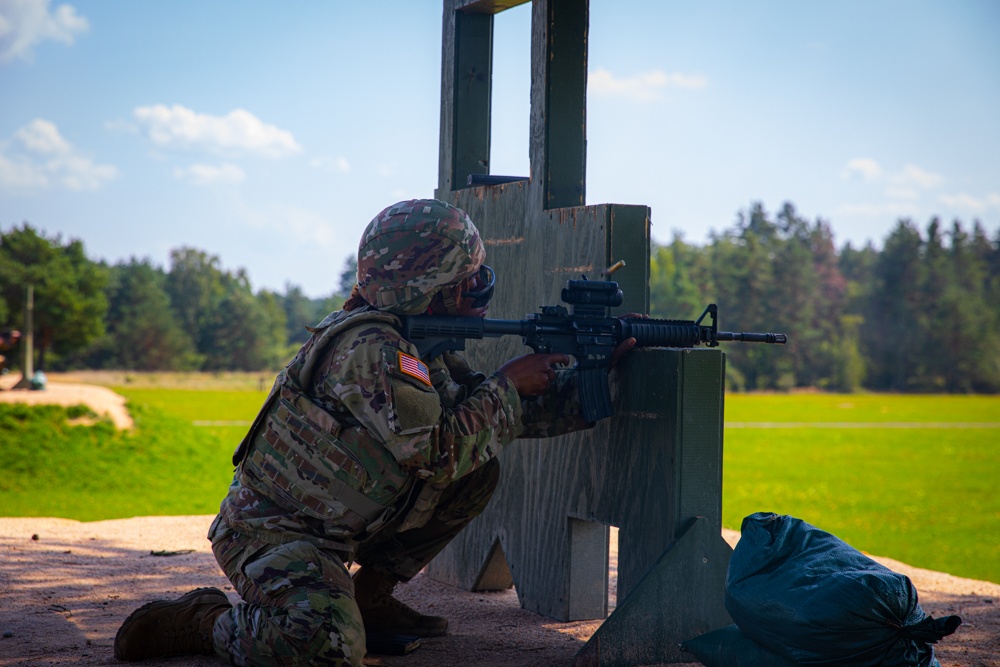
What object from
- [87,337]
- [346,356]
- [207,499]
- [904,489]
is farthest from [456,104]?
[87,337]

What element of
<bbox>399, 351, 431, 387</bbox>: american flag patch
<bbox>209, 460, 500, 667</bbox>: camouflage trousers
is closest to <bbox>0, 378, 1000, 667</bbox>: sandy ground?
<bbox>209, 460, 500, 667</bbox>: camouflage trousers

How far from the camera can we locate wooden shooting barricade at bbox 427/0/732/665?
12.2 ft

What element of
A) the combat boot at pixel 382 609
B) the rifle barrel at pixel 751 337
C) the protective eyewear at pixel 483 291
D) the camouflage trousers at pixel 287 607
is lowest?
the combat boot at pixel 382 609

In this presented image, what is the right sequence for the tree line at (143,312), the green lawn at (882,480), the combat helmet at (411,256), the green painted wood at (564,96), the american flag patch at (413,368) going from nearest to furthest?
the american flag patch at (413,368) → the combat helmet at (411,256) → the green painted wood at (564,96) → the green lawn at (882,480) → the tree line at (143,312)

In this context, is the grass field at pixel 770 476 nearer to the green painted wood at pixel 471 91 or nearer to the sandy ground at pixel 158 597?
the sandy ground at pixel 158 597

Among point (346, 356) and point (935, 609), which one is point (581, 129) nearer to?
point (346, 356)

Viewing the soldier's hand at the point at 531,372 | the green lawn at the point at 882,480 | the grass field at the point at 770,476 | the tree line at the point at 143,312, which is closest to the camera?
the soldier's hand at the point at 531,372

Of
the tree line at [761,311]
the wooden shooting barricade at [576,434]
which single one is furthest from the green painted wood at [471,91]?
the tree line at [761,311]

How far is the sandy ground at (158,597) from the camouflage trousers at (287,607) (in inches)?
14.6

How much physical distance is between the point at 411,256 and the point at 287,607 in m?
1.29

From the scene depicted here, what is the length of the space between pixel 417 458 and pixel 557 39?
7.38ft

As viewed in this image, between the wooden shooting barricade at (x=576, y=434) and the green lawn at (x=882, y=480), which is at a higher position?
the wooden shooting barricade at (x=576, y=434)

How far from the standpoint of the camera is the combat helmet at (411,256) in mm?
3543

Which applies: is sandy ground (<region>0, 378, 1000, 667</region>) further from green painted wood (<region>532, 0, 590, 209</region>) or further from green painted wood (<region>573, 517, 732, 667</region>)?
green painted wood (<region>532, 0, 590, 209</region>)
